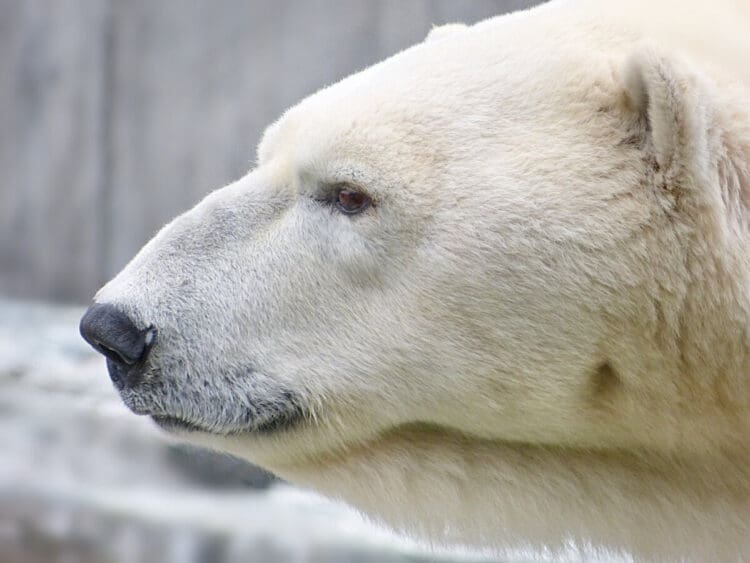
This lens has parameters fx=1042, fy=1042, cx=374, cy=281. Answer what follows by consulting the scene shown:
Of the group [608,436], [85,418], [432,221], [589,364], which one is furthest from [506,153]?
[85,418]

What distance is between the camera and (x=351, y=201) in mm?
1291

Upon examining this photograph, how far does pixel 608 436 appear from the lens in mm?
1297

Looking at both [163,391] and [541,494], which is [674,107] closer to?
[541,494]

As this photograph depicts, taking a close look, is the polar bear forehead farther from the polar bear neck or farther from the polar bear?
the polar bear neck

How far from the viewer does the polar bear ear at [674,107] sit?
3.68 ft

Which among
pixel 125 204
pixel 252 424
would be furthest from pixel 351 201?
pixel 125 204

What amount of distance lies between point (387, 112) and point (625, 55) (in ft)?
0.97

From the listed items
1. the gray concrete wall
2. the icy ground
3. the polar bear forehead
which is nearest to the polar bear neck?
the polar bear forehead

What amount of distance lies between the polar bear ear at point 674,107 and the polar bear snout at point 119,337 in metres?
0.66

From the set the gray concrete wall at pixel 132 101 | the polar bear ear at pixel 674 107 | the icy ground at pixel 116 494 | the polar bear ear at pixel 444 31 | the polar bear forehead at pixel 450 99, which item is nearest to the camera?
the polar bear ear at pixel 674 107

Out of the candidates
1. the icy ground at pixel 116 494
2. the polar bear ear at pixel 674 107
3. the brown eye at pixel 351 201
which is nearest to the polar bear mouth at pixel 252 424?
the brown eye at pixel 351 201

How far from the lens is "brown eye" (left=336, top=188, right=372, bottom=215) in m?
1.28

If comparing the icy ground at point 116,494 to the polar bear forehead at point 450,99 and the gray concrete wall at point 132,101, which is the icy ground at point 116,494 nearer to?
the gray concrete wall at point 132,101

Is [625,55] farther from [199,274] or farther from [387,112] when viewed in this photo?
[199,274]
